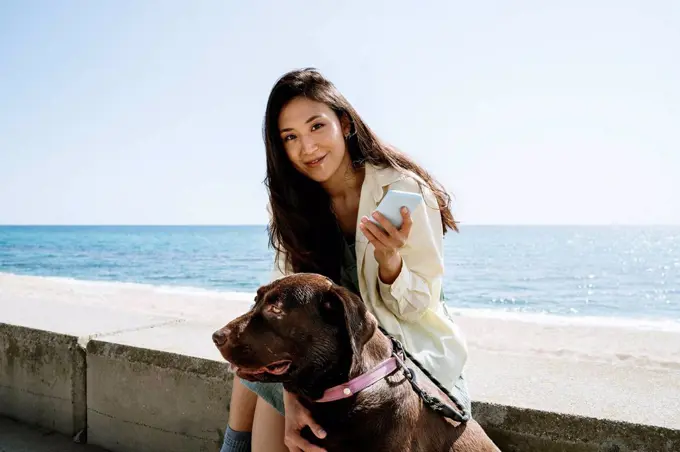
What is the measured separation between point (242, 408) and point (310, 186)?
120 centimetres

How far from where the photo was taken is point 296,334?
184 centimetres

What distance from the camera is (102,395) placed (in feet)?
11.2

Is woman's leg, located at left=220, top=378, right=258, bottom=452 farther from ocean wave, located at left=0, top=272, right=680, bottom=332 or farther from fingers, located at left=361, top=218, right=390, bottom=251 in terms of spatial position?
ocean wave, located at left=0, top=272, right=680, bottom=332

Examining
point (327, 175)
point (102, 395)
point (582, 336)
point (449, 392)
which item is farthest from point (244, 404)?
point (582, 336)

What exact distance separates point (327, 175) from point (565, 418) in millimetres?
1515

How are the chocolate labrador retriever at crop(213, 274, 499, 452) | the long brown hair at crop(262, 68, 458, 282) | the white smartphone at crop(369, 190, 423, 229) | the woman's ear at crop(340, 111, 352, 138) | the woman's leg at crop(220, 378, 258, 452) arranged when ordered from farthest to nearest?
1. the woman's ear at crop(340, 111, 352, 138)
2. the long brown hair at crop(262, 68, 458, 282)
3. the woman's leg at crop(220, 378, 258, 452)
4. the white smartphone at crop(369, 190, 423, 229)
5. the chocolate labrador retriever at crop(213, 274, 499, 452)

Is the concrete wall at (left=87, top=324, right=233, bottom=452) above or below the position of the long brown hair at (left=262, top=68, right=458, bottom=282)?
below

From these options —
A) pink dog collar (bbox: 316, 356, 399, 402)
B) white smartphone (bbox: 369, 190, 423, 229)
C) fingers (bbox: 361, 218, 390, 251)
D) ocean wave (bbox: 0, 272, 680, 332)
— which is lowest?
ocean wave (bbox: 0, 272, 680, 332)

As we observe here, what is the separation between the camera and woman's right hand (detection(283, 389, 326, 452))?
186 centimetres

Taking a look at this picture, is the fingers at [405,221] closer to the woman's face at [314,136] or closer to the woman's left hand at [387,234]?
the woman's left hand at [387,234]

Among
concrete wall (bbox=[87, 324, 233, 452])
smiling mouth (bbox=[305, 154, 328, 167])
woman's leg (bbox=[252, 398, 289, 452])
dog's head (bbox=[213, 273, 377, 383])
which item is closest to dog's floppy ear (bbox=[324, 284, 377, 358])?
dog's head (bbox=[213, 273, 377, 383])

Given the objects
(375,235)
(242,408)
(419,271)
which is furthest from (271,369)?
(419,271)

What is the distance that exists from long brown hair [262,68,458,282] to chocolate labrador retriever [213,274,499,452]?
861 millimetres

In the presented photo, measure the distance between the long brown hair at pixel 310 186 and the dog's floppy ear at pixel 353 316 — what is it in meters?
0.84
